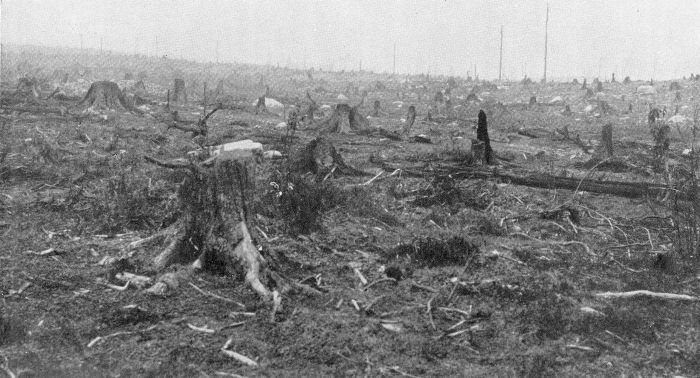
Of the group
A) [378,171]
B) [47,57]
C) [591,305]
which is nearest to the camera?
[591,305]

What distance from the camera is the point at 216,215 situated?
528 centimetres

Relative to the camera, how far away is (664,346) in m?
4.12

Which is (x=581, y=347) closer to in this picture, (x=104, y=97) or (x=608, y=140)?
(x=608, y=140)

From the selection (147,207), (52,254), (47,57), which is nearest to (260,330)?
(52,254)

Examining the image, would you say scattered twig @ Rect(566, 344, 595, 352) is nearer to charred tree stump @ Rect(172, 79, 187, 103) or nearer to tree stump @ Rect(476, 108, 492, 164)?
tree stump @ Rect(476, 108, 492, 164)

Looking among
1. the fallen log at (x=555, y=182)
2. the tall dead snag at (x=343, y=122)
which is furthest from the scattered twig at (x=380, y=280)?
the tall dead snag at (x=343, y=122)

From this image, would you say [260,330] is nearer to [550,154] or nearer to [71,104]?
[550,154]

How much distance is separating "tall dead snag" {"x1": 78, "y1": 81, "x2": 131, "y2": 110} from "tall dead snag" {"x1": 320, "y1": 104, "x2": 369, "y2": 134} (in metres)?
6.05

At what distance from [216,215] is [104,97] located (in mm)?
13238

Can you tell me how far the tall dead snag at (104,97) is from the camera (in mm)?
16609

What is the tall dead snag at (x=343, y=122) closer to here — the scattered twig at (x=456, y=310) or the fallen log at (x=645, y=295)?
the fallen log at (x=645, y=295)

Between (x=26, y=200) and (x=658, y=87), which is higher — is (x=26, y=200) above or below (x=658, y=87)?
below

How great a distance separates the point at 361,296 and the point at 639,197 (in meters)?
5.27

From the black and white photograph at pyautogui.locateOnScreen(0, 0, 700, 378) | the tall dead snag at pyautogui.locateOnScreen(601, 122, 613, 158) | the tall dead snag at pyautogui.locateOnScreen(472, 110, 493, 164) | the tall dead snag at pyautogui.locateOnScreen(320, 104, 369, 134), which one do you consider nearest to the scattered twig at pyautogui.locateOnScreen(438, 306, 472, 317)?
the black and white photograph at pyautogui.locateOnScreen(0, 0, 700, 378)
